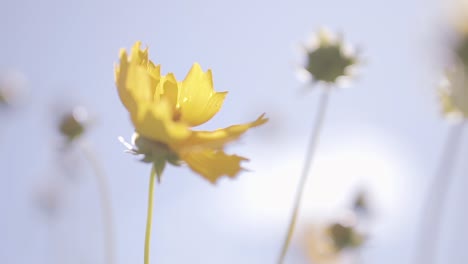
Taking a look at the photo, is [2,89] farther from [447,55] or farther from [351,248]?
[447,55]

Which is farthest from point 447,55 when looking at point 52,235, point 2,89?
point 2,89

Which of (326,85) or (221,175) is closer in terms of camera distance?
(221,175)

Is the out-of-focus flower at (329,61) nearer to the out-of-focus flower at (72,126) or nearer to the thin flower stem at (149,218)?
the thin flower stem at (149,218)

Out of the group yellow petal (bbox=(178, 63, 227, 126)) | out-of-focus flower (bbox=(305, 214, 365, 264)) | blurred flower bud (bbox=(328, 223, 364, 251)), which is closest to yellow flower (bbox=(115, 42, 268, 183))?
yellow petal (bbox=(178, 63, 227, 126))

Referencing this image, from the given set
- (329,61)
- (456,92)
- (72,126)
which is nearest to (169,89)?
(456,92)

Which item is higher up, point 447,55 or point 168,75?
point 447,55

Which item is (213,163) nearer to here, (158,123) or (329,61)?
(158,123)
